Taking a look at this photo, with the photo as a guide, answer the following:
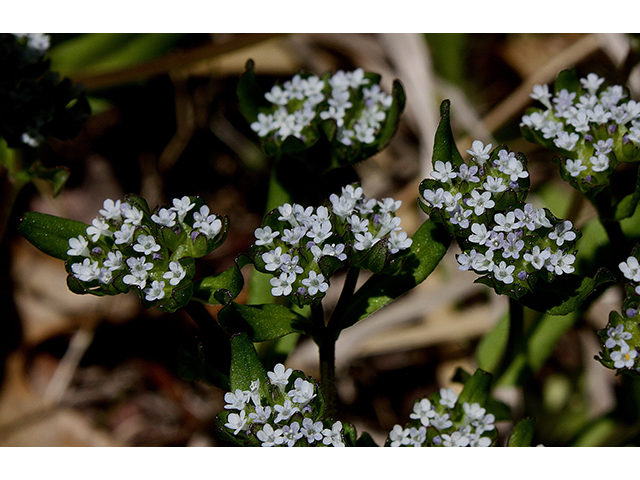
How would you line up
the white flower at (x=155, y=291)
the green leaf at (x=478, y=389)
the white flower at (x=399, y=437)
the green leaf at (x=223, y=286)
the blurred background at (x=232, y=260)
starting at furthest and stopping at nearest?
the blurred background at (x=232, y=260)
the green leaf at (x=478, y=389)
the white flower at (x=399, y=437)
the white flower at (x=155, y=291)
the green leaf at (x=223, y=286)

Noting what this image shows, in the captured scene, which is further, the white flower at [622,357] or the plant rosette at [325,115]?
the plant rosette at [325,115]

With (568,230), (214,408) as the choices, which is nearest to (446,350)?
(214,408)

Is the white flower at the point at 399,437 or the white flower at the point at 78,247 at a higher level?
the white flower at the point at 78,247

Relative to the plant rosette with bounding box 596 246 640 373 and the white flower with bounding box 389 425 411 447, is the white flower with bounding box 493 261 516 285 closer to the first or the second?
the plant rosette with bounding box 596 246 640 373

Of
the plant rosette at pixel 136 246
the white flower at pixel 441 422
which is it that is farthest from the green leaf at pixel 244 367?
the white flower at pixel 441 422

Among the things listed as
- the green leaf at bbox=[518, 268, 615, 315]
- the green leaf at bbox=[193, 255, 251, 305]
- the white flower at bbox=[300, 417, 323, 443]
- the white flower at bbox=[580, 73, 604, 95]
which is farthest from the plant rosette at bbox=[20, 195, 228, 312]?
the white flower at bbox=[580, 73, 604, 95]

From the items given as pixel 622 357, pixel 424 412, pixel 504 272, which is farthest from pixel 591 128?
pixel 424 412

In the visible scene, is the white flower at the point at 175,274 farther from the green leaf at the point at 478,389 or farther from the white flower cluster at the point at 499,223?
the green leaf at the point at 478,389
